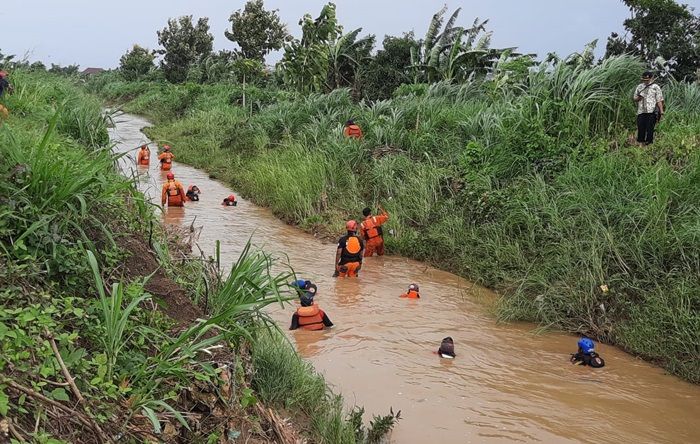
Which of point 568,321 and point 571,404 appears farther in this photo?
point 568,321

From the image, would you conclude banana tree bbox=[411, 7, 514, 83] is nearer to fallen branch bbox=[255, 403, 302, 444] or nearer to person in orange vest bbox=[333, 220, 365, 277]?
person in orange vest bbox=[333, 220, 365, 277]

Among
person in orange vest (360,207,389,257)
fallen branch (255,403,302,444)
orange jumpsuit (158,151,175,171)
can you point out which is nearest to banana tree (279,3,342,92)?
orange jumpsuit (158,151,175,171)

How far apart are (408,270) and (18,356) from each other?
24.6 feet

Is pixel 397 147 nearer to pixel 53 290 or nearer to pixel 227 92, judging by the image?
pixel 53 290

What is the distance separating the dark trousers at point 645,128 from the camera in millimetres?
8883

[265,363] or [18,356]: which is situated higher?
[18,356]

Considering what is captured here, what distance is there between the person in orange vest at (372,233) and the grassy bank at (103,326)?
5.69 m

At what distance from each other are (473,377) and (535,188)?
12.9 ft

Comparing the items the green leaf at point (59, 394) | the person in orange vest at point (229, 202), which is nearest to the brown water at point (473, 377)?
the green leaf at point (59, 394)

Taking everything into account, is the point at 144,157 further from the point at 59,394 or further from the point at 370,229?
the point at 59,394

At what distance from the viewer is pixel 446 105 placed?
13.2m

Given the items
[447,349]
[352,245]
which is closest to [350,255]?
[352,245]

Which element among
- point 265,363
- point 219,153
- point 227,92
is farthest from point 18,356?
point 227,92

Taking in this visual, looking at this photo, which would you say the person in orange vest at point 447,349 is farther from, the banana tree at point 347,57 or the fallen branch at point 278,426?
the banana tree at point 347,57
